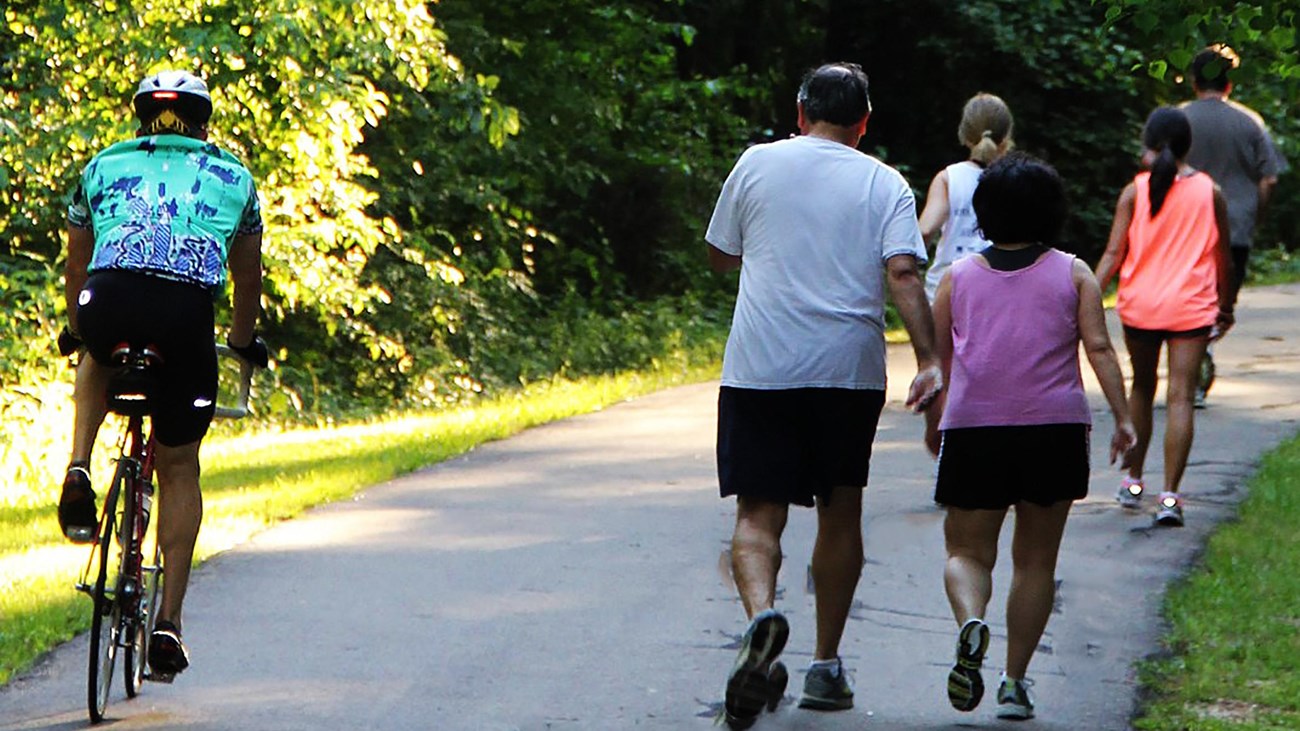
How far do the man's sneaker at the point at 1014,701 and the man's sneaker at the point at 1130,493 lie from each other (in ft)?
11.6

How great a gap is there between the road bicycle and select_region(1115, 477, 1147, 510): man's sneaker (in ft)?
15.3

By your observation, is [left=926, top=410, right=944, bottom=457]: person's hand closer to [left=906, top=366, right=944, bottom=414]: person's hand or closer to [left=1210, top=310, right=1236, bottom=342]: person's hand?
[left=1210, top=310, right=1236, bottom=342]: person's hand

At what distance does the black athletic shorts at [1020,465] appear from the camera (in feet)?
19.6

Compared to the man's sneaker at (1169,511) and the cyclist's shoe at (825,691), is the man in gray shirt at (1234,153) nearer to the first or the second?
the man's sneaker at (1169,511)

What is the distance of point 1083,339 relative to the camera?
6.05 m

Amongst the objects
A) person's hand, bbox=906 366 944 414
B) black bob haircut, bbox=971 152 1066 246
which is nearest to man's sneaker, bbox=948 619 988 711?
person's hand, bbox=906 366 944 414

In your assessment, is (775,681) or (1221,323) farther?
(1221,323)

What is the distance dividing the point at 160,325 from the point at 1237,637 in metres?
3.79

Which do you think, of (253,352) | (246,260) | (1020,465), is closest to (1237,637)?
(1020,465)

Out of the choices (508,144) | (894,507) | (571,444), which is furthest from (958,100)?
(894,507)

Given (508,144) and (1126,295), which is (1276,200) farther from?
(1126,295)

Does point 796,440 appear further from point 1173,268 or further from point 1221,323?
point 1221,323

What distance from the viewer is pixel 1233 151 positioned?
11422mm

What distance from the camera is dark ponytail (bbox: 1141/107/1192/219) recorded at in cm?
891
